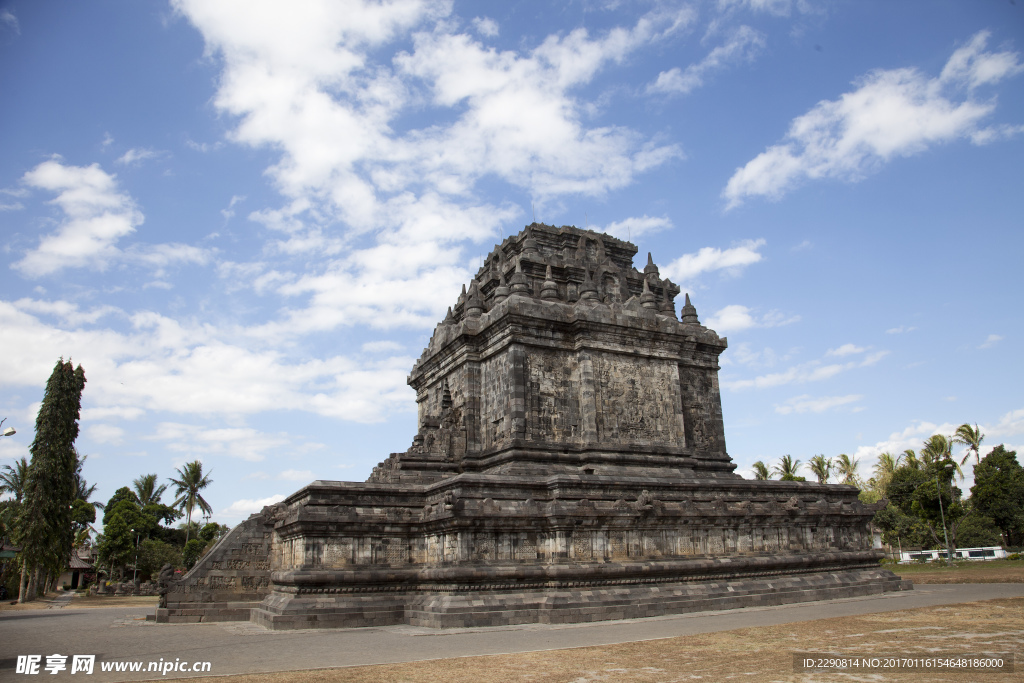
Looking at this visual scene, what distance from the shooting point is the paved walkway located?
10690mm

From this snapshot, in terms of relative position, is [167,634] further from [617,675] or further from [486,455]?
[617,675]

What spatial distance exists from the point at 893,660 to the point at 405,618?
35.0 feet

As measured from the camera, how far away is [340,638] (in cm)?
1355

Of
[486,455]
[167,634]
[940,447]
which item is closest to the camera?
[167,634]

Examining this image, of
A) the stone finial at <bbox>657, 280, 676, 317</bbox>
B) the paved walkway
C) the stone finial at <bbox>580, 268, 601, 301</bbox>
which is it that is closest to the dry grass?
the paved walkway

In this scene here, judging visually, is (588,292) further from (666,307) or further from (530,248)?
(666,307)

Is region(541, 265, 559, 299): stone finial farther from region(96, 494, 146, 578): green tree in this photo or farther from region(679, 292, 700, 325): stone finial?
region(96, 494, 146, 578): green tree

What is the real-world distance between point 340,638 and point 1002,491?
51909mm

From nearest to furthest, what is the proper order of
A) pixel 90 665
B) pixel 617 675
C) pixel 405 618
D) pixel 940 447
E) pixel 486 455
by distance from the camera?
1. pixel 617 675
2. pixel 90 665
3. pixel 405 618
4. pixel 486 455
5. pixel 940 447

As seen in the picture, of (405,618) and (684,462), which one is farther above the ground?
(684,462)

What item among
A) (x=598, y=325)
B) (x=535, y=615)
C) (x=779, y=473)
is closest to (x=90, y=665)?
(x=535, y=615)

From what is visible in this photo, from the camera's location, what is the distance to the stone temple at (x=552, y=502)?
15.9 m

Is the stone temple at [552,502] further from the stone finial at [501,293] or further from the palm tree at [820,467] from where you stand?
the palm tree at [820,467]

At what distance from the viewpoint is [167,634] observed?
15070 mm
